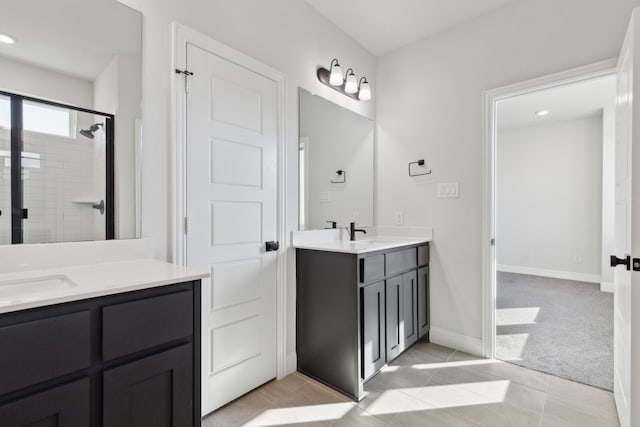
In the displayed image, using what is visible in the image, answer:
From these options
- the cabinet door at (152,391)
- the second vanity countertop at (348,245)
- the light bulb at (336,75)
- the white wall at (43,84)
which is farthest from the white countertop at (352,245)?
the white wall at (43,84)

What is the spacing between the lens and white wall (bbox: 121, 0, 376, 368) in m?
1.47

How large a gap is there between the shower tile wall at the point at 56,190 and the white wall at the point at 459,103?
7.54ft

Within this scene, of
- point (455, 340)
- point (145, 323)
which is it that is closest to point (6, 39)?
point (145, 323)

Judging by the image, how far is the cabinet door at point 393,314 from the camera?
2.07 meters

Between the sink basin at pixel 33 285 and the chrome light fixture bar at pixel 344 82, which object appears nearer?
the sink basin at pixel 33 285

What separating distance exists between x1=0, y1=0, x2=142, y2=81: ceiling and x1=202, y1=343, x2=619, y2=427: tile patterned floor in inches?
72.2

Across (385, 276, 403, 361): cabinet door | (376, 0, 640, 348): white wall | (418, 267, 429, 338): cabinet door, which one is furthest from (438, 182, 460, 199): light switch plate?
(385, 276, 403, 361): cabinet door

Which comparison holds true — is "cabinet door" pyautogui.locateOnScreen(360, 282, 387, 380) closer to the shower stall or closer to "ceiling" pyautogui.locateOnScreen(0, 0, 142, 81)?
the shower stall

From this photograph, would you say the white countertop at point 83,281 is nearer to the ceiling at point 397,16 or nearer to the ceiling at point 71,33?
the ceiling at point 71,33

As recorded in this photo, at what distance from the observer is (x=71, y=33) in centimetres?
127

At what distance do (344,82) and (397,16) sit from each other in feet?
2.07

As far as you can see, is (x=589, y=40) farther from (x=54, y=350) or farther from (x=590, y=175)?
(x=590, y=175)

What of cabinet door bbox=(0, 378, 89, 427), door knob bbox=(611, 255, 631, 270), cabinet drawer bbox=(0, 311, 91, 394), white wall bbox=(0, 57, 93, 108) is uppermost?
white wall bbox=(0, 57, 93, 108)

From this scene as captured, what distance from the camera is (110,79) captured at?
4.46ft
